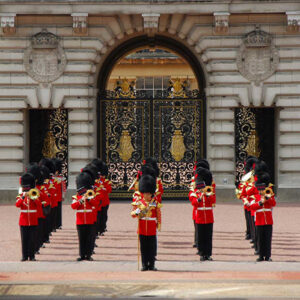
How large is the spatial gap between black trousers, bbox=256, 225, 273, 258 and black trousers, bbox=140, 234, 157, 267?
1813mm

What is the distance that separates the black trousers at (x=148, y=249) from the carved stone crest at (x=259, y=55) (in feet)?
34.6

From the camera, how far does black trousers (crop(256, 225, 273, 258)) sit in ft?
38.9

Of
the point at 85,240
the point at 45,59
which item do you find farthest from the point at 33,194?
the point at 45,59

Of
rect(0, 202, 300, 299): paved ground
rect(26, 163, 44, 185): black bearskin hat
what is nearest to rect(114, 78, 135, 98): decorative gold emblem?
rect(0, 202, 300, 299): paved ground

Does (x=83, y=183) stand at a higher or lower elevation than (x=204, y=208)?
higher

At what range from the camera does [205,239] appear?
12117 mm

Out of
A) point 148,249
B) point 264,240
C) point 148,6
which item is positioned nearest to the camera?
point 148,249

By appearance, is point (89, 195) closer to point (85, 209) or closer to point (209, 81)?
point (85, 209)

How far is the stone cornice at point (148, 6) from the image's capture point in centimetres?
2048

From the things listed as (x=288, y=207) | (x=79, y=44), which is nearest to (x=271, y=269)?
(x=288, y=207)

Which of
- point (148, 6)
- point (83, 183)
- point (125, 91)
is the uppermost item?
point (148, 6)

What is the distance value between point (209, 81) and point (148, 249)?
10.7m

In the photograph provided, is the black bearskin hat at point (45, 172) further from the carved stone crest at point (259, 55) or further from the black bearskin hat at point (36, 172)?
the carved stone crest at point (259, 55)

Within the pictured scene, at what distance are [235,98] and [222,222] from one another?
17.4 ft
